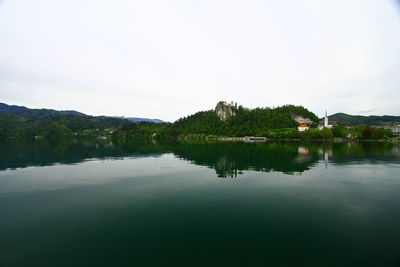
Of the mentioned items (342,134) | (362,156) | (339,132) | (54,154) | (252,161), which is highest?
(339,132)

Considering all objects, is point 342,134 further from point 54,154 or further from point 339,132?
point 54,154

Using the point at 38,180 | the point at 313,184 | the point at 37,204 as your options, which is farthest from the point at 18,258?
the point at 313,184

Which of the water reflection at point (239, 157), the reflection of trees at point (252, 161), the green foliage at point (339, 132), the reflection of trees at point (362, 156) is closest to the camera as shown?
the reflection of trees at point (252, 161)

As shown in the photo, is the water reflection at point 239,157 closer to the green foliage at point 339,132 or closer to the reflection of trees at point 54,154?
the reflection of trees at point 54,154

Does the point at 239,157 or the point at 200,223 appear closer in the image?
the point at 200,223

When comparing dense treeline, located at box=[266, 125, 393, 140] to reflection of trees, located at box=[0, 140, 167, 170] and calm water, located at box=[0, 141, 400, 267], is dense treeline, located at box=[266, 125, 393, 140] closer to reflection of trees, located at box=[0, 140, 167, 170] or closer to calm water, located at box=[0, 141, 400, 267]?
reflection of trees, located at box=[0, 140, 167, 170]

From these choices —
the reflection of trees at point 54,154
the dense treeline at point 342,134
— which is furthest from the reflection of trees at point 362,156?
the dense treeline at point 342,134

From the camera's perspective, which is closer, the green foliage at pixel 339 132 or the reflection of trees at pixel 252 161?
the reflection of trees at pixel 252 161

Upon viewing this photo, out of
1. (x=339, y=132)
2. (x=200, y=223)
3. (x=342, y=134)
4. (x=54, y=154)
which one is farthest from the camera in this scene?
(x=339, y=132)

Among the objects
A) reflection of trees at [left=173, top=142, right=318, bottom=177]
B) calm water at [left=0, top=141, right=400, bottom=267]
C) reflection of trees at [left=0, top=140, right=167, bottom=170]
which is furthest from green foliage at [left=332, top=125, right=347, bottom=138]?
calm water at [left=0, top=141, right=400, bottom=267]

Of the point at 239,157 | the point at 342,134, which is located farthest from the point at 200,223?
the point at 342,134

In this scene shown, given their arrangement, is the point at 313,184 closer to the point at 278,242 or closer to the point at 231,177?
the point at 231,177

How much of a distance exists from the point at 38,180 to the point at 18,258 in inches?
831

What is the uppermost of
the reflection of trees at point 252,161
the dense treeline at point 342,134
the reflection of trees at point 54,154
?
the dense treeline at point 342,134
